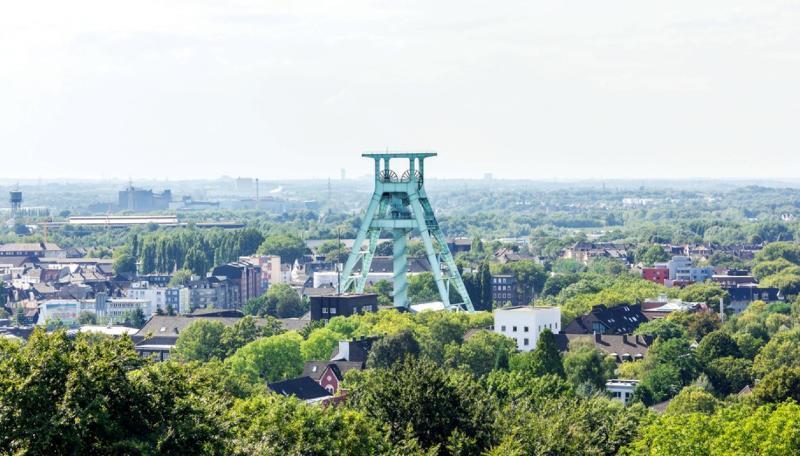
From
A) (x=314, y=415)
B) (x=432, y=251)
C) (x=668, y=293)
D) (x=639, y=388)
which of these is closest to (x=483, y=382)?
(x=639, y=388)

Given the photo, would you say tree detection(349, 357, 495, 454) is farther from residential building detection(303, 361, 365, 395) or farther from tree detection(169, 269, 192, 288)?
tree detection(169, 269, 192, 288)

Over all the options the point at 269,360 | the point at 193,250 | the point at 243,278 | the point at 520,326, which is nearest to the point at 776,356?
the point at 520,326

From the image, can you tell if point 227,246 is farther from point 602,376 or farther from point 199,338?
point 602,376

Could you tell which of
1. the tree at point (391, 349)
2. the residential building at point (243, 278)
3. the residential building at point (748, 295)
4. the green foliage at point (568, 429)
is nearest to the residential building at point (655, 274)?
the residential building at point (748, 295)

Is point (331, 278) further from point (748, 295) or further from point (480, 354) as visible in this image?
point (480, 354)

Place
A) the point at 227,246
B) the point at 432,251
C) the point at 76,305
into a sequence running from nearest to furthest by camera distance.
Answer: the point at 432,251 < the point at 76,305 < the point at 227,246

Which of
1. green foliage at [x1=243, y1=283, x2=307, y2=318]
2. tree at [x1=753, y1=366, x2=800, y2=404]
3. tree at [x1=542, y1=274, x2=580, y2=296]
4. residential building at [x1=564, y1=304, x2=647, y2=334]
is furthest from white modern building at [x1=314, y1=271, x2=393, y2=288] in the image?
tree at [x1=753, y1=366, x2=800, y2=404]
